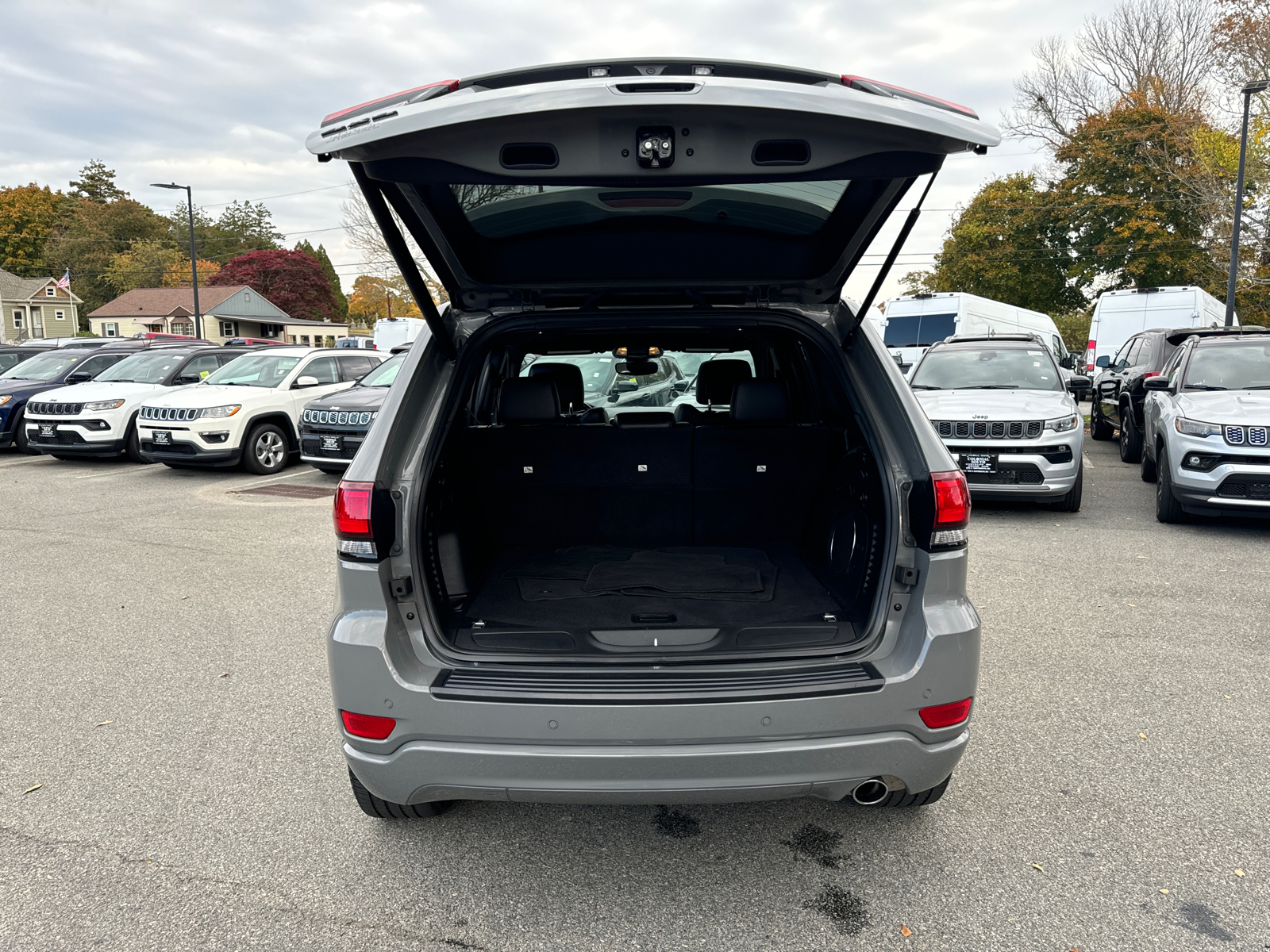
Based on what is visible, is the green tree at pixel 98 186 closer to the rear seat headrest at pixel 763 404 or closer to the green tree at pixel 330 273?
the green tree at pixel 330 273

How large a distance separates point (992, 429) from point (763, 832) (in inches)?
222

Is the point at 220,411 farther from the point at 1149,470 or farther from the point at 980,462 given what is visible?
the point at 1149,470

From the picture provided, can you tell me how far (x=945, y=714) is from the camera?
2.24 metres

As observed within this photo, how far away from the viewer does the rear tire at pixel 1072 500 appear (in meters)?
7.51

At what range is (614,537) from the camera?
13.1ft

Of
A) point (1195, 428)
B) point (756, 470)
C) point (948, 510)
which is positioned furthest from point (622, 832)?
point (1195, 428)

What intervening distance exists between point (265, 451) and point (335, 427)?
1.88m

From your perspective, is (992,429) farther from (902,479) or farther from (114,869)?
(114,869)

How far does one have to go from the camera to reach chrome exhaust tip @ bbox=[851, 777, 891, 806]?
7.21 ft

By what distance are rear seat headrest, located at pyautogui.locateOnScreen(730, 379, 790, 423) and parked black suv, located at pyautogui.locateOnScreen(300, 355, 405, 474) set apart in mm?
6205

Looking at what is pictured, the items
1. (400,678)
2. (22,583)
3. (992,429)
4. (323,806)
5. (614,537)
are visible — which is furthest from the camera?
(992,429)

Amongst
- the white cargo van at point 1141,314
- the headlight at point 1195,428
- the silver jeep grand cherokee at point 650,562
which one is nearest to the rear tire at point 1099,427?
the white cargo van at point 1141,314

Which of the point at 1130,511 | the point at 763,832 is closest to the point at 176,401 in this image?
the point at 763,832

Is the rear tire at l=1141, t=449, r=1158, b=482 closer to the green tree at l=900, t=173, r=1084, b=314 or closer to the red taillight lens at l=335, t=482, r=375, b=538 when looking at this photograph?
the red taillight lens at l=335, t=482, r=375, b=538
